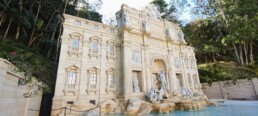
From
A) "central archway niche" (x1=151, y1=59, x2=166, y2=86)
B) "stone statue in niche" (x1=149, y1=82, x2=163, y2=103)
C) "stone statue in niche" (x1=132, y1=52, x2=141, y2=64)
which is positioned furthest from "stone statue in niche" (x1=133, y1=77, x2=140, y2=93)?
"central archway niche" (x1=151, y1=59, x2=166, y2=86)

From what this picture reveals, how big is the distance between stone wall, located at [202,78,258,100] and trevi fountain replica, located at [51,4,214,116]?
232 inches

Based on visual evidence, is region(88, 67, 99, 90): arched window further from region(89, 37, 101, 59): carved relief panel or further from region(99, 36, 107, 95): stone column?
region(89, 37, 101, 59): carved relief panel

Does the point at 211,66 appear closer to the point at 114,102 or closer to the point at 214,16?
the point at 214,16

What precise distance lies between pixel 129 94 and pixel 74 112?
14.0 feet

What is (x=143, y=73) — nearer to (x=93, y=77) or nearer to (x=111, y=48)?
(x=111, y=48)

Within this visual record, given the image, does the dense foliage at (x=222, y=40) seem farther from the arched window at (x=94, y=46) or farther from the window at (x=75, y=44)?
the window at (x=75, y=44)

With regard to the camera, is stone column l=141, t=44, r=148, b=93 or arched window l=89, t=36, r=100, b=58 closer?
arched window l=89, t=36, r=100, b=58

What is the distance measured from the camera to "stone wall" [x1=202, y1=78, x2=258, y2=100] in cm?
1612

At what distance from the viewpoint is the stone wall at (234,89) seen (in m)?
16.1

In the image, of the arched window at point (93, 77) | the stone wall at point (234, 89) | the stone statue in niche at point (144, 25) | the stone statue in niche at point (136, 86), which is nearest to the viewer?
the arched window at point (93, 77)

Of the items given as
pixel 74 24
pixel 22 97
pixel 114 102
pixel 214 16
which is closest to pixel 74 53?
pixel 74 24

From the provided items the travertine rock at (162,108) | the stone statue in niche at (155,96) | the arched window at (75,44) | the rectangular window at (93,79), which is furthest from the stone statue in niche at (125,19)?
the travertine rock at (162,108)

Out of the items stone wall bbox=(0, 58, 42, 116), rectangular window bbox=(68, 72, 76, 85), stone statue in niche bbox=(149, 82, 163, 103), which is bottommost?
stone statue in niche bbox=(149, 82, 163, 103)

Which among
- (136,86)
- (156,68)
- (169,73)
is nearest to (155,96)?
(136,86)
